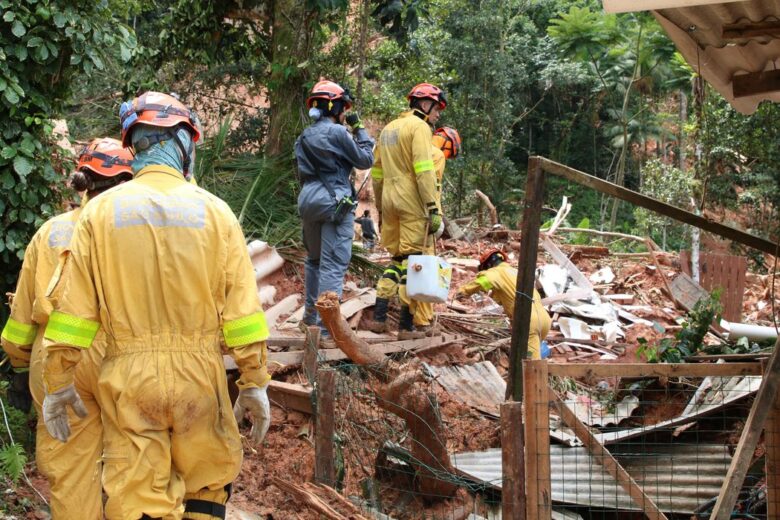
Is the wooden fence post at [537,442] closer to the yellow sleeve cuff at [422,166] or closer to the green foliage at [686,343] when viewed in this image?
the green foliage at [686,343]

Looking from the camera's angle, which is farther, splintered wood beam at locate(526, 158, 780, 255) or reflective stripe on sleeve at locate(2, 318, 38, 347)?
splintered wood beam at locate(526, 158, 780, 255)

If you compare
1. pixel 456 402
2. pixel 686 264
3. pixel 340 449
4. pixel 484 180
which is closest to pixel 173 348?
pixel 340 449

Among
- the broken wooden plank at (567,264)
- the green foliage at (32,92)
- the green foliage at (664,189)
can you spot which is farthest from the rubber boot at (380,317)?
the green foliage at (664,189)

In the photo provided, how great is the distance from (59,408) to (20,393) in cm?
292

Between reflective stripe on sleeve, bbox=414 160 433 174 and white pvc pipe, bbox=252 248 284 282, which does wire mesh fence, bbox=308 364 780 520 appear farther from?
white pvc pipe, bbox=252 248 284 282

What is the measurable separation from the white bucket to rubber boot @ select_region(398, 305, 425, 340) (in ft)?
1.14

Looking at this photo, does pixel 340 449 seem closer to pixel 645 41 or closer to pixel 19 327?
pixel 19 327

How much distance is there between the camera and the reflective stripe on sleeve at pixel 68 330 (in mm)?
3375

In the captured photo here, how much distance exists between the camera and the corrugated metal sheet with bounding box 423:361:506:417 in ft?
25.0

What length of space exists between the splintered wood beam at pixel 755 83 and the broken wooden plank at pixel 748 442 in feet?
6.94

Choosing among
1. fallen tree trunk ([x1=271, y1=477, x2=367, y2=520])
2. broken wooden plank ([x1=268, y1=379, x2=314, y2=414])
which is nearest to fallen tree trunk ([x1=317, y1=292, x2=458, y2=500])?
fallen tree trunk ([x1=271, y1=477, x2=367, y2=520])

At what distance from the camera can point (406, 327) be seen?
26.5 ft

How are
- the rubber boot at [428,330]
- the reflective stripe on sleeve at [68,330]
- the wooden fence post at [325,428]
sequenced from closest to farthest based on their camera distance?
the reflective stripe on sleeve at [68,330]
the wooden fence post at [325,428]
the rubber boot at [428,330]

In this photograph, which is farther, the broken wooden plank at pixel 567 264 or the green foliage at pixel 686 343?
the broken wooden plank at pixel 567 264
